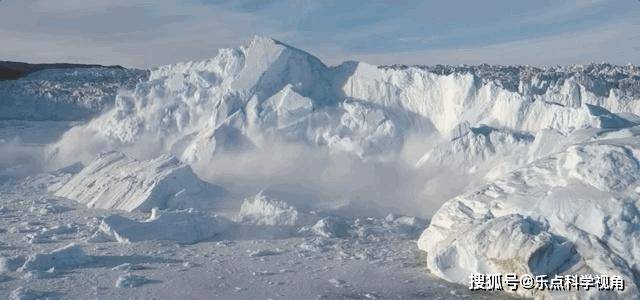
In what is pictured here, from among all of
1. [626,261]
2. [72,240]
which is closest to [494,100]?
[626,261]

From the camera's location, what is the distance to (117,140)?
925 inches

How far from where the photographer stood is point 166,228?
12.5m

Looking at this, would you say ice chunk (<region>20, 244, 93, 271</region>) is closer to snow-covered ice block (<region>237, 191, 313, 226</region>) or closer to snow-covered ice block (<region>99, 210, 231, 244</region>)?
snow-covered ice block (<region>99, 210, 231, 244</region>)

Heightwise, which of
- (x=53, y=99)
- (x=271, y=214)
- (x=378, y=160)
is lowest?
(x=271, y=214)

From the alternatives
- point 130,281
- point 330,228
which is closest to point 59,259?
point 130,281

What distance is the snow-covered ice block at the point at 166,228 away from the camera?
484 inches

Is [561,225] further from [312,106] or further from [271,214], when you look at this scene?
[312,106]

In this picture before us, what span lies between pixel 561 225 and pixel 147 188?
33.9 feet

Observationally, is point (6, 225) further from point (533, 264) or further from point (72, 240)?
point (533, 264)

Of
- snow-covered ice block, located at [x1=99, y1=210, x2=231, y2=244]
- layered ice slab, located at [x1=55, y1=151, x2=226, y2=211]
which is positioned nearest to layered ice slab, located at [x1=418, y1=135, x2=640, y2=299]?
snow-covered ice block, located at [x1=99, y1=210, x2=231, y2=244]

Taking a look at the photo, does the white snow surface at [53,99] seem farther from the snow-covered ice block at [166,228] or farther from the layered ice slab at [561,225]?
the layered ice slab at [561,225]

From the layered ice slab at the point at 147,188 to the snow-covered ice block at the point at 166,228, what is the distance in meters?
2.62

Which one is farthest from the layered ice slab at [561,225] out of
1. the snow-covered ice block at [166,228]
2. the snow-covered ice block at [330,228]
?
the snow-covered ice block at [166,228]

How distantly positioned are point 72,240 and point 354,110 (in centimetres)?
1033
